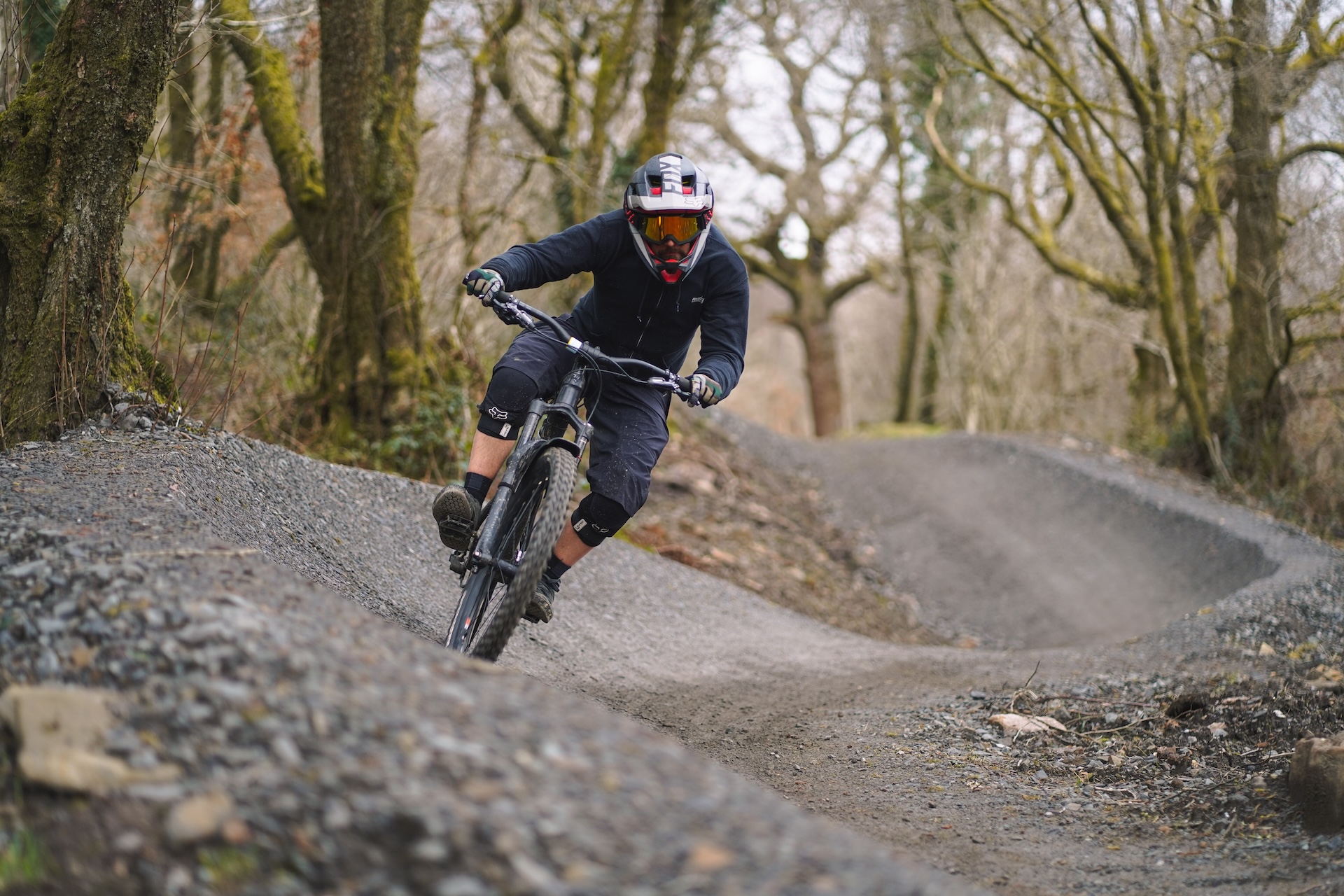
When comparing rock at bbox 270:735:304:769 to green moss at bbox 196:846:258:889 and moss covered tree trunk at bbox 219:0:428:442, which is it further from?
moss covered tree trunk at bbox 219:0:428:442

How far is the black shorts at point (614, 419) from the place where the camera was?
4.88 meters

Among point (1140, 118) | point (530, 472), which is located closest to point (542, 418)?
point (530, 472)

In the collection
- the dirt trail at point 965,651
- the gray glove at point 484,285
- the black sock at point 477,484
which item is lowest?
the dirt trail at point 965,651

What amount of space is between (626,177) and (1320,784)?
46.4 feet

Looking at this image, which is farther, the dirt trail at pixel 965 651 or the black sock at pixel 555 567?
the black sock at pixel 555 567

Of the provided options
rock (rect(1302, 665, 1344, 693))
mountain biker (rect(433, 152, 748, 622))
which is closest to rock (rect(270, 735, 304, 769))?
mountain biker (rect(433, 152, 748, 622))

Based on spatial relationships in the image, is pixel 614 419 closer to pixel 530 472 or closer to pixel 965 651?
pixel 530 472

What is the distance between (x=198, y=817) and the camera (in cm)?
236

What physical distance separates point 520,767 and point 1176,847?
2.70 metres

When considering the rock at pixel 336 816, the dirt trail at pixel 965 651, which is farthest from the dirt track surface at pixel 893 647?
the rock at pixel 336 816

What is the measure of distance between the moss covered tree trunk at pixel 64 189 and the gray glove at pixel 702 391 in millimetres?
3251

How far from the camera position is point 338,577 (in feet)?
18.8

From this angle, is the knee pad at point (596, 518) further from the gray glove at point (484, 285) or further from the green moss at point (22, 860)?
the green moss at point (22, 860)

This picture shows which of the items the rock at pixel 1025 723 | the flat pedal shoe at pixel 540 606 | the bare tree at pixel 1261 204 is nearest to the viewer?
the flat pedal shoe at pixel 540 606
